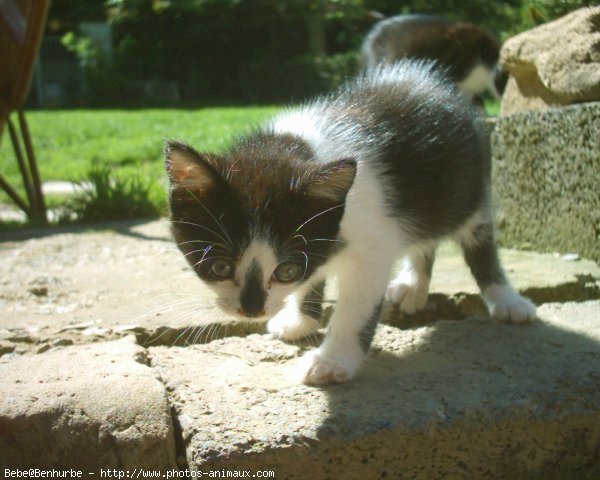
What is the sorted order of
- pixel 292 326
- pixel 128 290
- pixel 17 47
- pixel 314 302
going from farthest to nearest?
pixel 17 47 → pixel 128 290 → pixel 314 302 → pixel 292 326

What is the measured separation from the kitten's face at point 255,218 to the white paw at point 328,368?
0.20 meters

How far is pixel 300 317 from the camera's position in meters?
2.51

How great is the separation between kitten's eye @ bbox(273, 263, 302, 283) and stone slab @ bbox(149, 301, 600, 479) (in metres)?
0.29

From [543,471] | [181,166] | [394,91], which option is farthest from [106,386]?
[394,91]

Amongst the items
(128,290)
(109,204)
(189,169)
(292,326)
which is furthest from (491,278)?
(109,204)

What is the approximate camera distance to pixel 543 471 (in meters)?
1.83

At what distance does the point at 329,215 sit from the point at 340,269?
25cm

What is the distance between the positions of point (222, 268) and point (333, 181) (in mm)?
385

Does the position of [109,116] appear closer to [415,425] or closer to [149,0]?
[149,0]

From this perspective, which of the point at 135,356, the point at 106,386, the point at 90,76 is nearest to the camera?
the point at 106,386

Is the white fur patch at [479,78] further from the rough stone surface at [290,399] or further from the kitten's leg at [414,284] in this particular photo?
the rough stone surface at [290,399]

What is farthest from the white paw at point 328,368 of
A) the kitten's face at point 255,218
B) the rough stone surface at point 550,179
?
the rough stone surface at point 550,179

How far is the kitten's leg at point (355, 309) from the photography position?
210 centimetres

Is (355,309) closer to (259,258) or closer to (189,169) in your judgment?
(259,258)
